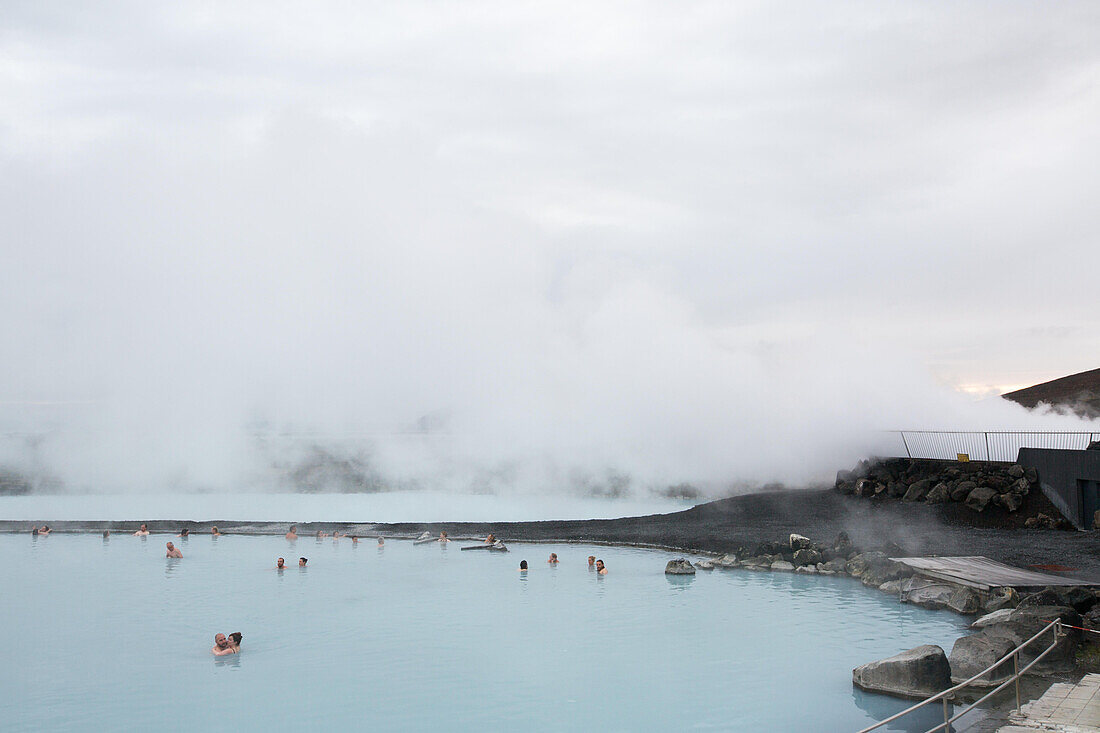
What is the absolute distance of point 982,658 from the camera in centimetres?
1115

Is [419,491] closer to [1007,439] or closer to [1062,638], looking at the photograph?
[1007,439]

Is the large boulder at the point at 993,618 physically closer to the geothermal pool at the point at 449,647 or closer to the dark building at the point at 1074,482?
the geothermal pool at the point at 449,647

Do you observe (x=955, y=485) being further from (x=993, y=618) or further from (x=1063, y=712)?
(x=1063, y=712)

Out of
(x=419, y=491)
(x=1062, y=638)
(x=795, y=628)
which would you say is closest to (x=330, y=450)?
(x=419, y=491)

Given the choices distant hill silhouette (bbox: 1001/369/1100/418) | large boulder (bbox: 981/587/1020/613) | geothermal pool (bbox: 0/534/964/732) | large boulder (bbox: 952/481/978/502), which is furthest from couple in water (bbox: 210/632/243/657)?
distant hill silhouette (bbox: 1001/369/1100/418)

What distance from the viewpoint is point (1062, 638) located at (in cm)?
1146

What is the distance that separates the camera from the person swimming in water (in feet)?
47.8

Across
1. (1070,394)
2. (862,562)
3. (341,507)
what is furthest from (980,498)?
(1070,394)

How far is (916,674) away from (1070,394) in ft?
209

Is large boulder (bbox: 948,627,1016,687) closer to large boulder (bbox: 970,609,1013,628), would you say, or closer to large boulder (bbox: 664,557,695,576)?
large boulder (bbox: 970,609,1013,628)

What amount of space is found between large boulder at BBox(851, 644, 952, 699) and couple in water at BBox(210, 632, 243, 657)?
11169 mm

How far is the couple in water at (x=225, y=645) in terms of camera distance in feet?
47.8

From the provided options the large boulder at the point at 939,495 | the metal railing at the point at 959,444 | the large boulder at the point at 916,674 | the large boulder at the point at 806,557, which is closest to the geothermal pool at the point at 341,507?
Answer: the metal railing at the point at 959,444

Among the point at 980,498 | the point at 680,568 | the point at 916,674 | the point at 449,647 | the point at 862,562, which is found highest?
the point at 980,498
